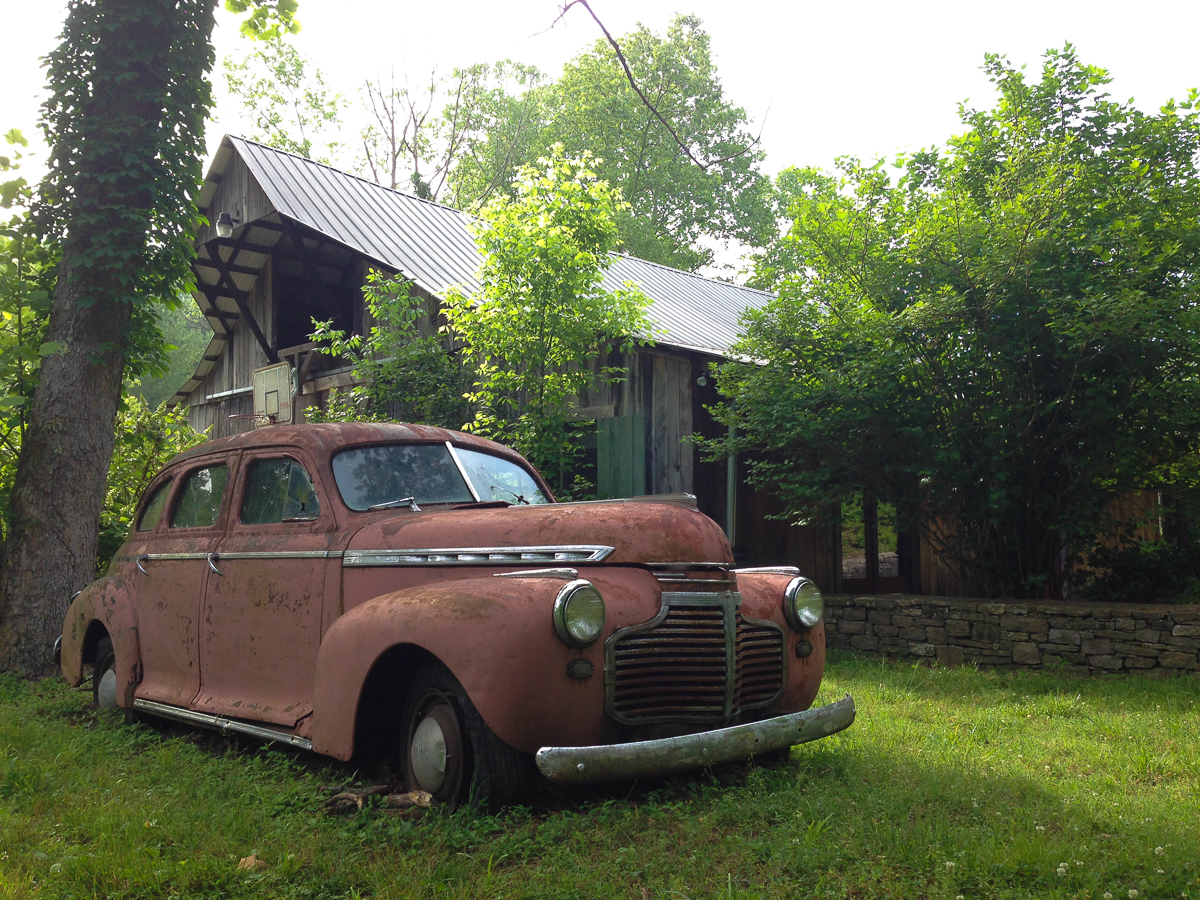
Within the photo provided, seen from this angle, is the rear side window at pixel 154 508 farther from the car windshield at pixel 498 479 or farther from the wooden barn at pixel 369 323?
the wooden barn at pixel 369 323

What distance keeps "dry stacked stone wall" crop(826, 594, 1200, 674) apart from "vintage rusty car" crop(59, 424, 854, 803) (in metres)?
3.94

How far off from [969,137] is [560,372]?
460 centimetres

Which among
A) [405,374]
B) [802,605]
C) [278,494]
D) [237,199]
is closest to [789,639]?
[802,605]

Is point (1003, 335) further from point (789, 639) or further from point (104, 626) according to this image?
point (104, 626)

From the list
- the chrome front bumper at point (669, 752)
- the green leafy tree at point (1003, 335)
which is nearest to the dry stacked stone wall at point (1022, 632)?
the green leafy tree at point (1003, 335)

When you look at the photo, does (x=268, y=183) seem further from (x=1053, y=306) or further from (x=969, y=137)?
(x=1053, y=306)

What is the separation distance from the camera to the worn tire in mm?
3744

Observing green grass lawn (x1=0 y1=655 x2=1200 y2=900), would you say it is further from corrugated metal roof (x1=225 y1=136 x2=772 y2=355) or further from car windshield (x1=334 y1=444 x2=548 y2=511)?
corrugated metal roof (x1=225 y1=136 x2=772 y2=355)

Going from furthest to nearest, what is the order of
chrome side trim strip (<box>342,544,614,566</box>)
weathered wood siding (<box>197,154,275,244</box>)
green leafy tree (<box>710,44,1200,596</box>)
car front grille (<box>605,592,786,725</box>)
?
weathered wood siding (<box>197,154,275,244</box>) → green leafy tree (<box>710,44,1200,596</box>) → chrome side trim strip (<box>342,544,614,566</box>) → car front grille (<box>605,592,786,725</box>)

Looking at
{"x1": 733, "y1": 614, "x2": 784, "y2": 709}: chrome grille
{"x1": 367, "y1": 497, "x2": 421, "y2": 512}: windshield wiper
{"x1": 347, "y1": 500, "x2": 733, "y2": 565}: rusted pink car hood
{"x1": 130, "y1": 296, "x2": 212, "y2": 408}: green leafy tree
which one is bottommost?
{"x1": 733, "y1": 614, "x2": 784, "y2": 709}: chrome grille

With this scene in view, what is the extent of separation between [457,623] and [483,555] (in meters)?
0.54

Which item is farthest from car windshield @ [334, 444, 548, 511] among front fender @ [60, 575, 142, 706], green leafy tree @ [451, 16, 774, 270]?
green leafy tree @ [451, 16, 774, 270]

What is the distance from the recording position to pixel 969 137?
897cm

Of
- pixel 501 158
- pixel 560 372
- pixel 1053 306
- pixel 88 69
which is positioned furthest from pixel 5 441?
pixel 501 158
